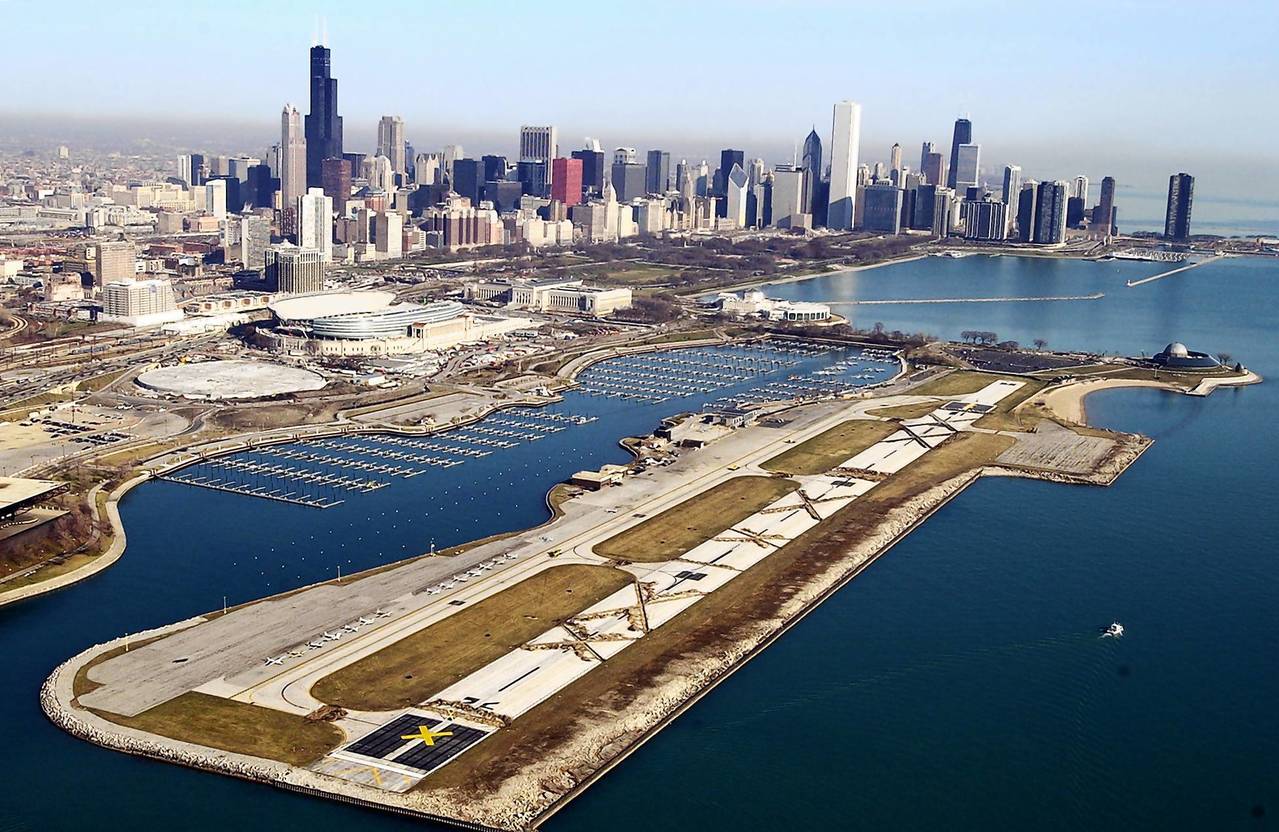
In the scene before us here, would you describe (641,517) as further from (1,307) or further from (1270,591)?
(1,307)

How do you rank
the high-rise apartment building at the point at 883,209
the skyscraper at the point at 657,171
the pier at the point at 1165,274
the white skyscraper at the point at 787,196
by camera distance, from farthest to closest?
the skyscraper at the point at 657,171 → the white skyscraper at the point at 787,196 → the high-rise apartment building at the point at 883,209 → the pier at the point at 1165,274

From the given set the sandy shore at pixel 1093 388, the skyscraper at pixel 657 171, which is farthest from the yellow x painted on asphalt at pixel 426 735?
the skyscraper at pixel 657 171

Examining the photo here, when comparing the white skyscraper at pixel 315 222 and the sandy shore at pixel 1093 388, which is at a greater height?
the white skyscraper at pixel 315 222

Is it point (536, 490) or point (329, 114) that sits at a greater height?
point (329, 114)

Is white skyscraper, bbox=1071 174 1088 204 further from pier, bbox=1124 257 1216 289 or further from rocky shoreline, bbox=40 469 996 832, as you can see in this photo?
rocky shoreline, bbox=40 469 996 832

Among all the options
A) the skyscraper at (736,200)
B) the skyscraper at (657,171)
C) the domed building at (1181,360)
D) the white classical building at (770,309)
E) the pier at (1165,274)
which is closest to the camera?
the domed building at (1181,360)

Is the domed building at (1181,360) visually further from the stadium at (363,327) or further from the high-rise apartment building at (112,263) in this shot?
the high-rise apartment building at (112,263)

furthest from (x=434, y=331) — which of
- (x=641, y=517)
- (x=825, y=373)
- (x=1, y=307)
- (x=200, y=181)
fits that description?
(x=200, y=181)
